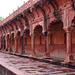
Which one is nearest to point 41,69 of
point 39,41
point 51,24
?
point 51,24

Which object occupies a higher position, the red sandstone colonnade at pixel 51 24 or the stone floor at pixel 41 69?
the red sandstone colonnade at pixel 51 24

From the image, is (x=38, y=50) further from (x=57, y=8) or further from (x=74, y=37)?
(x=57, y=8)

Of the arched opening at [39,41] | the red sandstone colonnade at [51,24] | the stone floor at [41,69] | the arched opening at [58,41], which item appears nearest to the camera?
the stone floor at [41,69]

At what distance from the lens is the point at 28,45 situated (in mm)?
20688

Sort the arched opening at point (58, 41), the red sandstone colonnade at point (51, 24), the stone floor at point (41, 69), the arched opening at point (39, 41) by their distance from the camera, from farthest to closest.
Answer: the arched opening at point (39, 41) < the arched opening at point (58, 41) < the red sandstone colonnade at point (51, 24) < the stone floor at point (41, 69)

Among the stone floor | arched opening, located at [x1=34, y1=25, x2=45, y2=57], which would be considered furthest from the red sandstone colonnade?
the stone floor

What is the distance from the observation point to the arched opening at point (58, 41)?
1340cm

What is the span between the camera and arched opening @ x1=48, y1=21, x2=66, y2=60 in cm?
1340

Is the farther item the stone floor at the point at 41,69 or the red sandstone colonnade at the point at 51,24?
the red sandstone colonnade at the point at 51,24

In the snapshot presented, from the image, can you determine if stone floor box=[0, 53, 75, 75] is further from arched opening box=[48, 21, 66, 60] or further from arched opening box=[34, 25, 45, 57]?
arched opening box=[34, 25, 45, 57]

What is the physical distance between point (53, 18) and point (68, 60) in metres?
3.26

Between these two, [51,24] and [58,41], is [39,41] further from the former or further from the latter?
[51,24]

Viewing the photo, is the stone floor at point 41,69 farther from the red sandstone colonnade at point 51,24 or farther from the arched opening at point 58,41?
the arched opening at point 58,41

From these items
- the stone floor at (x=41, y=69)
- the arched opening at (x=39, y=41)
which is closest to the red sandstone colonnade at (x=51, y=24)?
the arched opening at (x=39, y=41)
